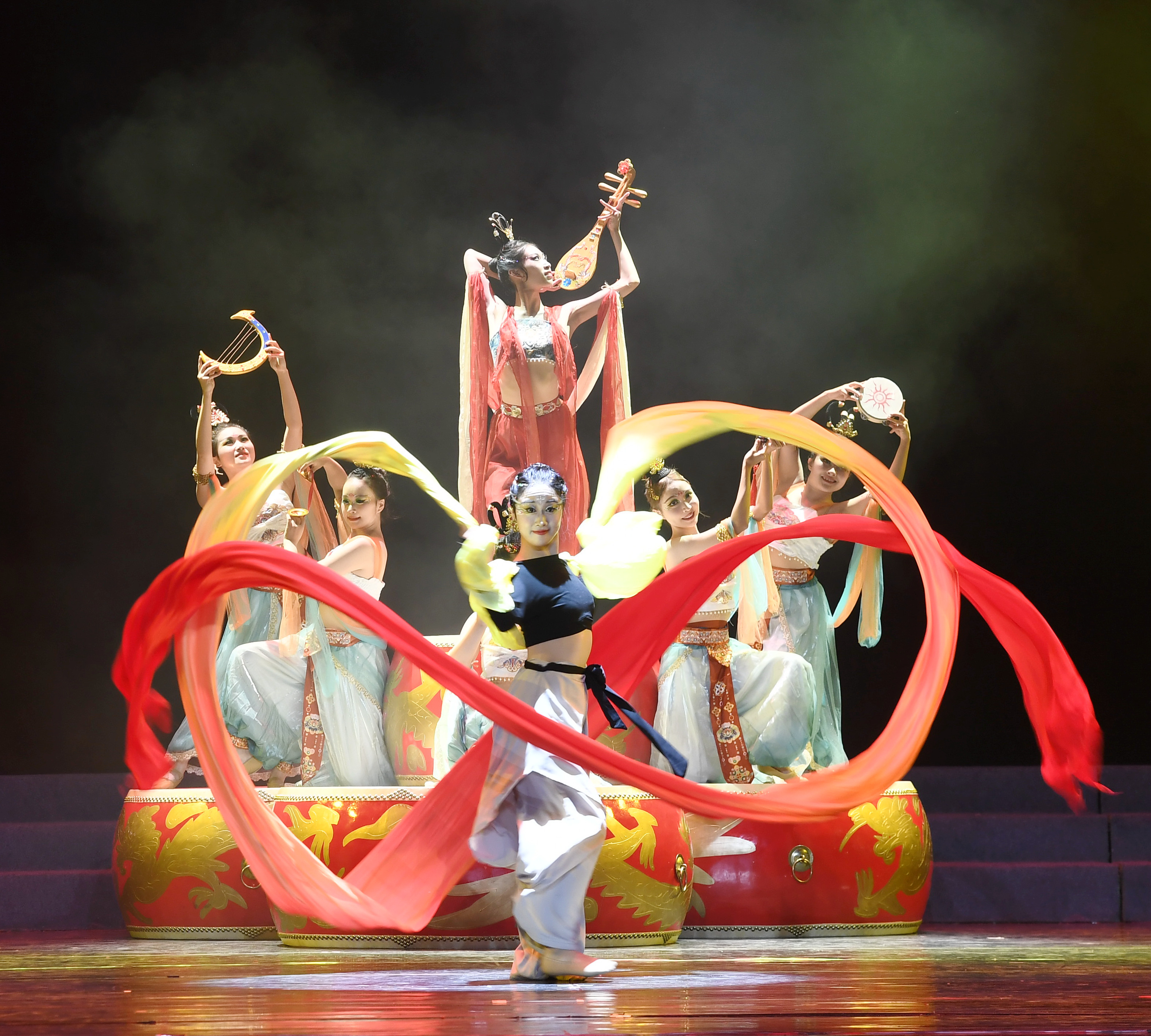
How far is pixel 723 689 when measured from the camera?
13.8 ft

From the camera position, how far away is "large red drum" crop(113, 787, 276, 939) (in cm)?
395

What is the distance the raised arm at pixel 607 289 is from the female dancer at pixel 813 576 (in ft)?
2.26

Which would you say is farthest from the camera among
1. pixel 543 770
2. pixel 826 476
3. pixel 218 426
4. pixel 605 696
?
pixel 218 426

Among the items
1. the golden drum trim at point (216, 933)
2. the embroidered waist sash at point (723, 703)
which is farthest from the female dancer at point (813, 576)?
the golden drum trim at point (216, 933)

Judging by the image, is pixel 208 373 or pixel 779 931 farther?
pixel 208 373

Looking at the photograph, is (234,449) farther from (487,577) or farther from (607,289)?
(487,577)

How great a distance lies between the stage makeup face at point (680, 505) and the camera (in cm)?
426

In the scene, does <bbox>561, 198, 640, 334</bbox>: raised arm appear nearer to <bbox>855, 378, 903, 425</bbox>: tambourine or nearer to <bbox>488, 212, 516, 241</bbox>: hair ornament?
<bbox>488, 212, 516, 241</bbox>: hair ornament

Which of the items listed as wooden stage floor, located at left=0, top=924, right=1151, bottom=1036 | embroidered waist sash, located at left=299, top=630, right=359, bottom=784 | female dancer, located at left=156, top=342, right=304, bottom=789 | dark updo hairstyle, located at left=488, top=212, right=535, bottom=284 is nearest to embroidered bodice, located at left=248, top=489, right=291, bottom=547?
female dancer, located at left=156, top=342, right=304, bottom=789

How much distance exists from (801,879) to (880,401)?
57.8 inches

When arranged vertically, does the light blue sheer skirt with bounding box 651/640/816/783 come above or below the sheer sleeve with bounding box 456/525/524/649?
below

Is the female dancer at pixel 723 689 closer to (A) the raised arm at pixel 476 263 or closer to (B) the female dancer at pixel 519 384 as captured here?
(B) the female dancer at pixel 519 384

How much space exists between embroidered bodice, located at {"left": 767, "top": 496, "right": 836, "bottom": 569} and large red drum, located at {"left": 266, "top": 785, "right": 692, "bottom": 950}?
115 cm

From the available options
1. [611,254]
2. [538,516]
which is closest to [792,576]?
[538,516]
